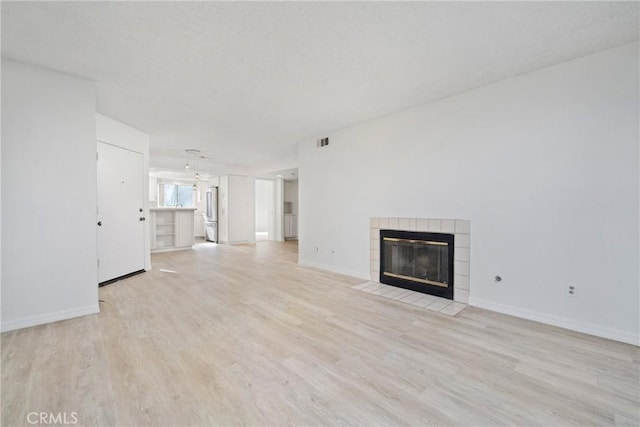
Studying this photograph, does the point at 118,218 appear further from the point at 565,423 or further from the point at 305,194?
the point at 565,423

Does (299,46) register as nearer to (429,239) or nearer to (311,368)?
(311,368)

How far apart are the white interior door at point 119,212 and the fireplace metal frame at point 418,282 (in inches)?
164

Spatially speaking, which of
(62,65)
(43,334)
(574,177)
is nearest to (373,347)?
(574,177)

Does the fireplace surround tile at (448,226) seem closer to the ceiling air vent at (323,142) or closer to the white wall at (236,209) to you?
the ceiling air vent at (323,142)

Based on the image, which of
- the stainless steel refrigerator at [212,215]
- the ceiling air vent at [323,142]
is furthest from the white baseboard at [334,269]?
the stainless steel refrigerator at [212,215]

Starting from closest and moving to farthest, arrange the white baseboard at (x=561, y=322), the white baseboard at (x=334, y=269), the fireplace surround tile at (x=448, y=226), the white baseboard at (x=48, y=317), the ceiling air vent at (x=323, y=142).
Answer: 1. the white baseboard at (x=561, y=322)
2. the white baseboard at (x=48, y=317)
3. the fireplace surround tile at (x=448, y=226)
4. the white baseboard at (x=334, y=269)
5. the ceiling air vent at (x=323, y=142)

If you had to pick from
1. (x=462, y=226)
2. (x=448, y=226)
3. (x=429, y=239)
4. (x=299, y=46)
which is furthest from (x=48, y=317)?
(x=462, y=226)

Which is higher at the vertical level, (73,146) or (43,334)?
(73,146)

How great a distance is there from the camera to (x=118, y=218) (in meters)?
4.19

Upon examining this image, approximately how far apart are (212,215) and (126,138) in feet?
16.4

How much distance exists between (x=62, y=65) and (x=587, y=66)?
507cm

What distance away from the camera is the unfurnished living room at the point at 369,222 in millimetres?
1670

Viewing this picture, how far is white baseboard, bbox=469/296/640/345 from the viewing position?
2.29m

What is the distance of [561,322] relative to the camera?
2.57 metres
